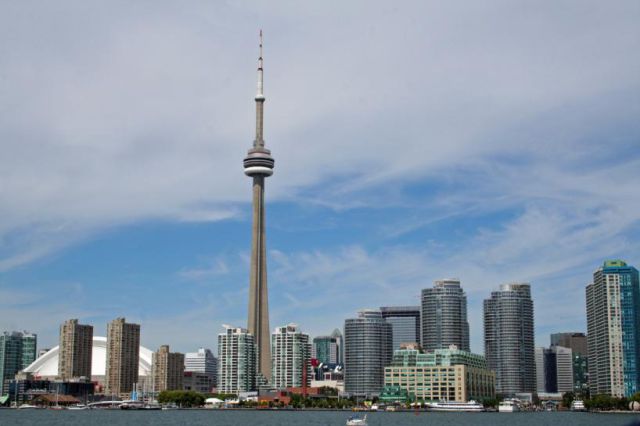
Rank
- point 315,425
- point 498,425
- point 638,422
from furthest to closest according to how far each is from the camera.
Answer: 1. point 498,425
2. point 315,425
3. point 638,422

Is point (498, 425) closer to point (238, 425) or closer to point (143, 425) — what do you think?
point (238, 425)

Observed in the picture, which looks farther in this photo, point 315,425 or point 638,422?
point 315,425

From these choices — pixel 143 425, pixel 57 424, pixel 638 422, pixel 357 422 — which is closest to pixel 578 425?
pixel 357 422

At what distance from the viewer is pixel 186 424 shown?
16512 centimetres

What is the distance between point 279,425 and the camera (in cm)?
16688

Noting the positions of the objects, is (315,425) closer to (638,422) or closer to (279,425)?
(279,425)

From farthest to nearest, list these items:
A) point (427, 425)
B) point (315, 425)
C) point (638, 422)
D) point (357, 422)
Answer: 1. point (427, 425)
2. point (315, 425)
3. point (357, 422)
4. point (638, 422)

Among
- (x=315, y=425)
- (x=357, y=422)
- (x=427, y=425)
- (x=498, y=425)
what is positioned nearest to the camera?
(x=357, y=422)

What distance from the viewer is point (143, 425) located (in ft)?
532

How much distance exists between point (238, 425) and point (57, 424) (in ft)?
111

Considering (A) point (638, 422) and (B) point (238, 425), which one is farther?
(B) point (238, 425)

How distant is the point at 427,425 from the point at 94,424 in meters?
62.6

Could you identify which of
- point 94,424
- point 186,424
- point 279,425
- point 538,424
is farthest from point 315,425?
point 538,424

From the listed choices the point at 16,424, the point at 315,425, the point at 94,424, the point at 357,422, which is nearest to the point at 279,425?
the point at 315,425
